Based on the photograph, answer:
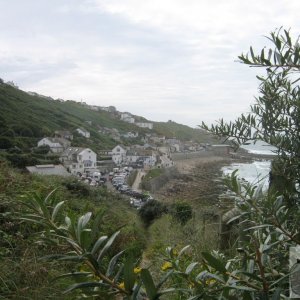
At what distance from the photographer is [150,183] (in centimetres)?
2698

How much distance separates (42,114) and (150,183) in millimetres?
23730

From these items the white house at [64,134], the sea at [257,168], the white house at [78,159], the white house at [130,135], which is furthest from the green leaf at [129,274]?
the white house at [130,135]

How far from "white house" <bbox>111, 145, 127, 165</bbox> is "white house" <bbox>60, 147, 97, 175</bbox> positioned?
27.0 feet

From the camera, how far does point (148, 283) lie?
785 millimetres

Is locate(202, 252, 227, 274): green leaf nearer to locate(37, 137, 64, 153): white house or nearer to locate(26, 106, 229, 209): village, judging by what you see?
locate(26, 106, 229, 209): village

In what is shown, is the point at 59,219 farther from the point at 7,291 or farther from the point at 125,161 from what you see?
the point at 125,161

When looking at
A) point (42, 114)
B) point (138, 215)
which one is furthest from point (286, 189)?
point (42, 114)

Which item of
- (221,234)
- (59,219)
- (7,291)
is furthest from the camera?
(221,234)

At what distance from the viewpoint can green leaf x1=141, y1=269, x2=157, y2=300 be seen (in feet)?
2.55

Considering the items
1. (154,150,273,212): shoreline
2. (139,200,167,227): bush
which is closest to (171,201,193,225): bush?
(154,150,273,212): shoreline

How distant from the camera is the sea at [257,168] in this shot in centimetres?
117

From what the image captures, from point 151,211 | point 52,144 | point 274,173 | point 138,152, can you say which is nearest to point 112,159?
point 138,152

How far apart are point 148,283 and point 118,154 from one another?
43.0 m

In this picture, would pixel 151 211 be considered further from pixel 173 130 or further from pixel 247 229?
pixel 173 130
